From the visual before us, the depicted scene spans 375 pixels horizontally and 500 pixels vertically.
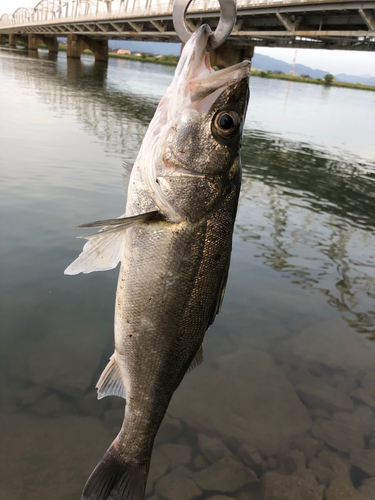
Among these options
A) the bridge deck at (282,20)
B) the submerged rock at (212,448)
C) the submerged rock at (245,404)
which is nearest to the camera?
the submerged rock at (212,448)

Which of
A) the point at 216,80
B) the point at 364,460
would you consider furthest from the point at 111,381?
the point at 364,460

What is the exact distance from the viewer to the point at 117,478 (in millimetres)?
2635

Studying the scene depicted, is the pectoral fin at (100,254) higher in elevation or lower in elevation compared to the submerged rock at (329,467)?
higher

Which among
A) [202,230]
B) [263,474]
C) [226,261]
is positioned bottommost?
[263,474]

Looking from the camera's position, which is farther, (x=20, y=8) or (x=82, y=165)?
(x=20, y=8)

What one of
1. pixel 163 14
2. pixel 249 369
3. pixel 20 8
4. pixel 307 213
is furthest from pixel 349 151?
pixel 20 8

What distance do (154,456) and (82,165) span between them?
31.1ft

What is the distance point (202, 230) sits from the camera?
8.08 ft

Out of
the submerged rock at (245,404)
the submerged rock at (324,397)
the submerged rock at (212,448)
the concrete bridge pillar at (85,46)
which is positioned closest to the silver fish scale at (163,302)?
the submerged rock at (212,448)

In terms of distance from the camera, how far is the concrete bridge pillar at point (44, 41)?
83375mm

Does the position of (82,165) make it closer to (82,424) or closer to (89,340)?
(89,340)

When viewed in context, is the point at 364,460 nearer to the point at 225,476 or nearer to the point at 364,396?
the point at 364,396

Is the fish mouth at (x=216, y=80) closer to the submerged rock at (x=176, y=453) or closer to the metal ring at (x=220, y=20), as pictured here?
the metal ring at (x=220, y=20)

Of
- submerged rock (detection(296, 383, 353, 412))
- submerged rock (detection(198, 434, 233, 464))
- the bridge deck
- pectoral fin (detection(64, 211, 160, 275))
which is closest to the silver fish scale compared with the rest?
pectoral fin (detection(64, 211, 160, 275))
